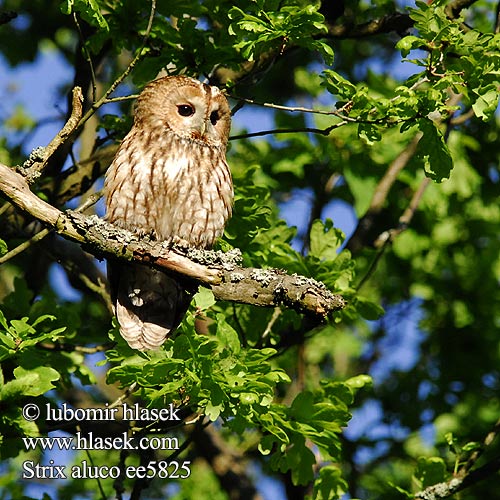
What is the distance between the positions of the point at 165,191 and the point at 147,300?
1.95 ft

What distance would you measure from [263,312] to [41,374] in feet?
4.95

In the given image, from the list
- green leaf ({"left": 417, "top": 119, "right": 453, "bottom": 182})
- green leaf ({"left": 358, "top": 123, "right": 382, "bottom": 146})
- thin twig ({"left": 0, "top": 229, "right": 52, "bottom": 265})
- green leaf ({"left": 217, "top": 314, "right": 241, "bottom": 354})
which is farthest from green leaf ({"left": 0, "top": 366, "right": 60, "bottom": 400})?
green leaf ({"left": 417, "top": 119, "right": 453, "bottom": 182})

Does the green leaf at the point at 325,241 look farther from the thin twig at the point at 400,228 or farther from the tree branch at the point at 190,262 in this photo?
the tree branch at the point at 190,262

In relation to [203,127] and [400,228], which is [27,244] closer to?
[203,127]

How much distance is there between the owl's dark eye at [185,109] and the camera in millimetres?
5186

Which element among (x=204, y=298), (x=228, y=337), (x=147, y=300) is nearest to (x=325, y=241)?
(x=147, y=300)

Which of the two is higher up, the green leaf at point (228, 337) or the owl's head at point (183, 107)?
the owl's head at point (183, 107)

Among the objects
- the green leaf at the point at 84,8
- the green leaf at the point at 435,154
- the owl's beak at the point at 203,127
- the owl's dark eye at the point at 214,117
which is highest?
the owl's dark eye at the point at 214,117

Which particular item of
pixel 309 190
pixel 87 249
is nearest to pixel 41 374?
pixel 87 249

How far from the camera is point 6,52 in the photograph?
8555mm

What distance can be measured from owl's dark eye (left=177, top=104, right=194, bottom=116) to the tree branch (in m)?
1.28

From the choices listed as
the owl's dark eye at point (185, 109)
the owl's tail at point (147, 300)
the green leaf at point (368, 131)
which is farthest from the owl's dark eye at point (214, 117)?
the green leaf at point (368, 131)

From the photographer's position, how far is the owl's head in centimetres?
515

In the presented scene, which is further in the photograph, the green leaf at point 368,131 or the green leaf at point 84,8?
the green leaf at point 368,131
